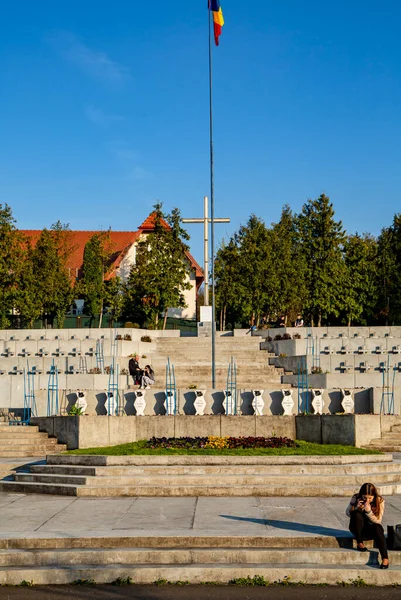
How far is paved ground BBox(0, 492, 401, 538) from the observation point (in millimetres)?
12188

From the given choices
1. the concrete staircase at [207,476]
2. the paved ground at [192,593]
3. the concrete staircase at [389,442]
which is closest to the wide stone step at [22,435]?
the concrete staircase at [207,476]

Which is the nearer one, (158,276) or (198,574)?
(198,574)

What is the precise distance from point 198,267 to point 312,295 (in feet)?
65.6

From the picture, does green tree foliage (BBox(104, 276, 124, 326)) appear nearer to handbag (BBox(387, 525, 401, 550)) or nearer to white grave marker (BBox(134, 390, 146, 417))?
white grave marker (BBox(134, 390, 146, 417))

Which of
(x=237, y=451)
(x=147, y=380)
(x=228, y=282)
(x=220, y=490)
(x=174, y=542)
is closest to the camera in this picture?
(x=174, y=542)

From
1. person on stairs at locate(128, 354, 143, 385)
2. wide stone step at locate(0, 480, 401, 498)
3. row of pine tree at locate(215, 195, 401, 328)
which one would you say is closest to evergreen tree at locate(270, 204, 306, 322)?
row of pine tree at locate(215, 195, 401, 328)

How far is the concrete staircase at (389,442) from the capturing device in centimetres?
2219

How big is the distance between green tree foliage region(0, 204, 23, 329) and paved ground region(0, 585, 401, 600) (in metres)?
39.9

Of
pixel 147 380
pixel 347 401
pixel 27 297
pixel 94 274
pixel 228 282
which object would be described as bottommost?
pixel 347 401

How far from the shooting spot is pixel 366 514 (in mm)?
11008

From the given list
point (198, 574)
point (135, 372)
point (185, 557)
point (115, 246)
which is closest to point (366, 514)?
point (198, 574)

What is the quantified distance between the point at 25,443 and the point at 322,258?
34641 mm

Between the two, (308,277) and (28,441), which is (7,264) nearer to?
(308,277)

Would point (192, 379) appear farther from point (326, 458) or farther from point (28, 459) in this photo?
point (326, 458)
